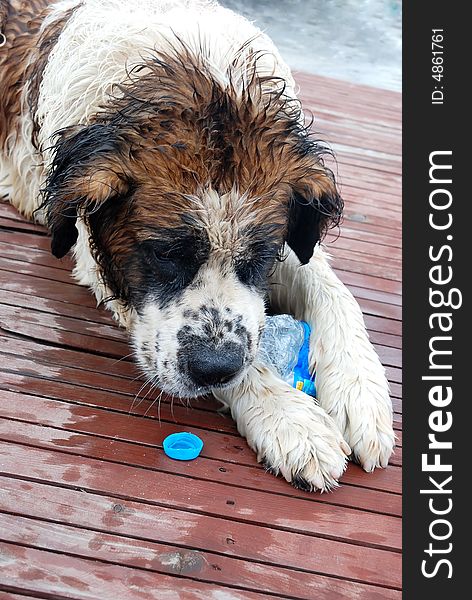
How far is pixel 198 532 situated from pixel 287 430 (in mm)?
496

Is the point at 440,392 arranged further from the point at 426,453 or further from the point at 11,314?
the point at 11,314

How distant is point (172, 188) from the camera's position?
2725 millimetres

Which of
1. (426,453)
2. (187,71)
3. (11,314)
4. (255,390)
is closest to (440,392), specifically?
(426,453)

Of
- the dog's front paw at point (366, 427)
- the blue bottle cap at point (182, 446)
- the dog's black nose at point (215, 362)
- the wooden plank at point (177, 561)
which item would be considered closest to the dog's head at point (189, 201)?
the dog's black nose at point (215, 362)

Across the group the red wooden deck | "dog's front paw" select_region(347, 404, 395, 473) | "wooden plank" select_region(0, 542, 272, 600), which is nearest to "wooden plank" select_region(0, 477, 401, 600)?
the red wooden deck

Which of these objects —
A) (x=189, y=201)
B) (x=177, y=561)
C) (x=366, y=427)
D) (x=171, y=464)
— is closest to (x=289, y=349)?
(x=366, y=427)

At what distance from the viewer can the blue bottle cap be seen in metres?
2.79

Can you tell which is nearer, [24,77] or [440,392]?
[440,392]

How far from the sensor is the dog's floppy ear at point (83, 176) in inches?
111

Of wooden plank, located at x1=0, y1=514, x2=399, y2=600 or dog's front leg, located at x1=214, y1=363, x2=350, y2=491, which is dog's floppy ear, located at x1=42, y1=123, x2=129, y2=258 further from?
wooden plank, located at x1=0, y1=514, x2=399, y2=600

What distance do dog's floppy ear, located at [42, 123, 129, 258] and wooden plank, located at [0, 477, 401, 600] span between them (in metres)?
0.97

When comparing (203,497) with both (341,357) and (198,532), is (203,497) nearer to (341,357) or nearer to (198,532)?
(198,532)

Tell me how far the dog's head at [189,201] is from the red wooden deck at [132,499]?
0.26 meters

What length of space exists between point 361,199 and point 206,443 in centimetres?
274
